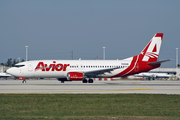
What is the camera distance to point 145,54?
52.8 m

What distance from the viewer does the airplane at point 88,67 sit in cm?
4956

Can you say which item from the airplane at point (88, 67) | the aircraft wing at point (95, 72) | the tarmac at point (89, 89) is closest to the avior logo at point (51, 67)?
the airplane at point (88, 67)

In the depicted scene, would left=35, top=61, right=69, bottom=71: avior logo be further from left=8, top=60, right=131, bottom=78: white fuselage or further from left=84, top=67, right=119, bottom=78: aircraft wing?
left=84, top=67, right=119, bottom=78: aircraft wing

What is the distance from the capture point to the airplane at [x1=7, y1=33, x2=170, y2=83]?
49562 mm

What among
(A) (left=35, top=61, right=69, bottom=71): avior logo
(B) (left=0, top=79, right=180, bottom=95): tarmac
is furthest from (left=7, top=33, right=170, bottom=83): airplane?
(B) (left=0, top=79, right=180, bottom=95): tarmac

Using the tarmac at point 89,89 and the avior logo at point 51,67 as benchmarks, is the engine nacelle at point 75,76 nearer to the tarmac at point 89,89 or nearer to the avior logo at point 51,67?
the avior logo at point 51,67

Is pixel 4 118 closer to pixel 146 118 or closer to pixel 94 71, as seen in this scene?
pixel 146 118

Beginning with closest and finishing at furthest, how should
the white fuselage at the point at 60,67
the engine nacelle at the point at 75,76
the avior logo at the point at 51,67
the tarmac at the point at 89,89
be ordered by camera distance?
the tarmac at the point at 89,89 → the engine nacelle at the point at 75,76 → the white fuselage at the point at 60,67 → the avior logo at the point at 51,67

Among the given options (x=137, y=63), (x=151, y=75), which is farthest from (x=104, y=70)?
(x=151, y=75)

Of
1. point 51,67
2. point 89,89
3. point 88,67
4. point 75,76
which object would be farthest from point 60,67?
point 89,89

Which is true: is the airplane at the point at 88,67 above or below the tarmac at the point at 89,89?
above

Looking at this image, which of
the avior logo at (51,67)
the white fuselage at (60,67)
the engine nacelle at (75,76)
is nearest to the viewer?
the engine nacelle at (75,76)

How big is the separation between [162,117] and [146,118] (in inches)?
31.8

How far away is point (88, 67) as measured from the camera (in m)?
51.7
